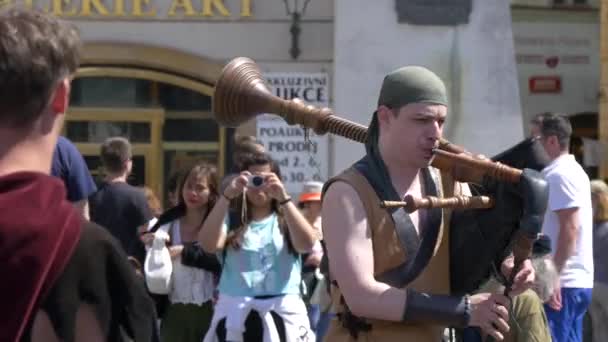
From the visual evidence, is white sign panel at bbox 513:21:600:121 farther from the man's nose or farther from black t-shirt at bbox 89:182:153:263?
the man's nose

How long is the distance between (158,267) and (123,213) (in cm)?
82

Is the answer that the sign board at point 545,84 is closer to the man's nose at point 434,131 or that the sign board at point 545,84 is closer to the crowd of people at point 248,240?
the crowd of people at point 248,240

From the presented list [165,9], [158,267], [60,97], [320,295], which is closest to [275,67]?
[165,9]

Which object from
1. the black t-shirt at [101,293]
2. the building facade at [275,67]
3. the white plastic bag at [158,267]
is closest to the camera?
the black t-shirt at [101,293]

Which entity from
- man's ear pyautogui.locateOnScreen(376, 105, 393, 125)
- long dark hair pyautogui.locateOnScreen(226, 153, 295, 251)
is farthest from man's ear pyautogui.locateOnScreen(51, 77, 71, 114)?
long dark hair pyautogui.locateOnScreen(226, 153, 295, 251)

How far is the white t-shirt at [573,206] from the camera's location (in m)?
7.58

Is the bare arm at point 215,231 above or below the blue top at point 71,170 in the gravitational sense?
below

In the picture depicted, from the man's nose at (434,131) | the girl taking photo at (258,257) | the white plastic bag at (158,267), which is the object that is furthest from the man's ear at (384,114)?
the white plastic bag at (158,267)

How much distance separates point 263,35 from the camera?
14.7 m

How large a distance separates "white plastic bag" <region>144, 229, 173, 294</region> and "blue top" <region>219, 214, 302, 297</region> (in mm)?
396

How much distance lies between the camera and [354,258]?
3.68 m

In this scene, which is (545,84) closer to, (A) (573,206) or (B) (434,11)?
(B) (434,11)

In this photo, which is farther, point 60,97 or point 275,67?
point 275,67

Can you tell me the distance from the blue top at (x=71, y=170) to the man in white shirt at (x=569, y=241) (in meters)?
3.31
